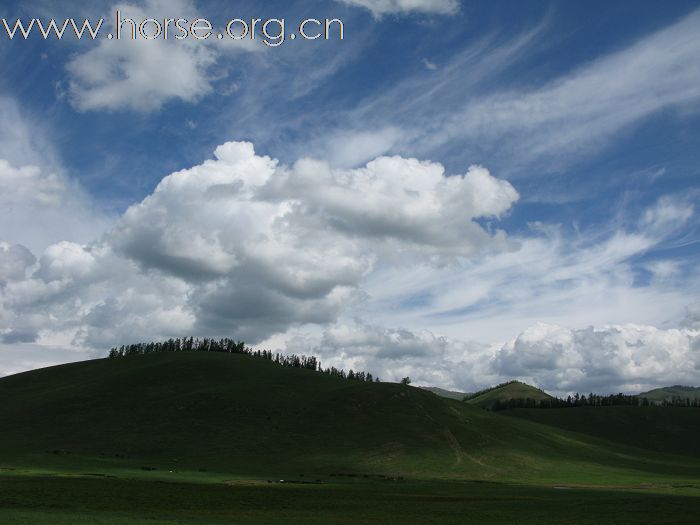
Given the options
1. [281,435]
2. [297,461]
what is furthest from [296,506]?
[281,435]

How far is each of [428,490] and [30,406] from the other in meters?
133

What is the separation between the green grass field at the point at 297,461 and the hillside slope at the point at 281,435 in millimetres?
633

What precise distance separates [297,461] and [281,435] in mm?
22410

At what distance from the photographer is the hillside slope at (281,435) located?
4788 inches

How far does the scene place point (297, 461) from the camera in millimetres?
126750

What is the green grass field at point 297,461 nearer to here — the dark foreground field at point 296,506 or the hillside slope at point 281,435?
the dark foreground field at point 296,506

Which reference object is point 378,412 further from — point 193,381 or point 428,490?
point 428,490

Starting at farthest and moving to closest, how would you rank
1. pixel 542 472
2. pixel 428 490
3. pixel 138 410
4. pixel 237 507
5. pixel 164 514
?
pixel 138 410, pixel 542 472, pixel 428 490, pixel 237 507, pixel 164 514

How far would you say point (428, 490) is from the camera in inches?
3182

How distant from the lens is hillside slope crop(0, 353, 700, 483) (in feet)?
399

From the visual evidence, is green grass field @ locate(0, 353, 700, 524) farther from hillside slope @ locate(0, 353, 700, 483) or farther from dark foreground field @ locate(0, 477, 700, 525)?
hillside slope @ locate(0, 353, 700, 483)

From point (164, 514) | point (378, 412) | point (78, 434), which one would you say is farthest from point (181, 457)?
point (164, 514)

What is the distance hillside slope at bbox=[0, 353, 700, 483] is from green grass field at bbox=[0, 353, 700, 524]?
2.08 ft

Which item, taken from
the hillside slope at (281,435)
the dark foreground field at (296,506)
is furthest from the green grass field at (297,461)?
the hillside slope at (281,435)
